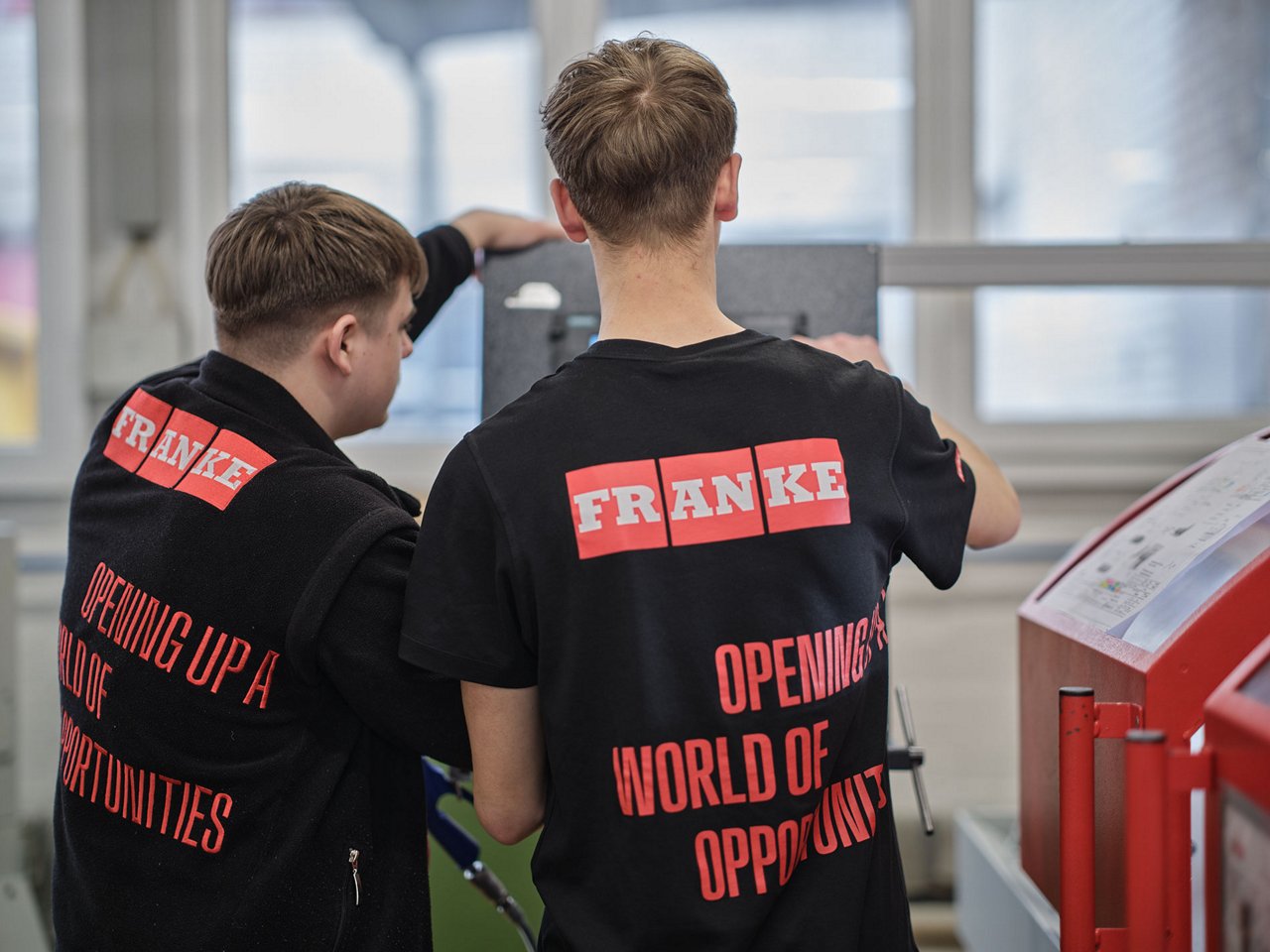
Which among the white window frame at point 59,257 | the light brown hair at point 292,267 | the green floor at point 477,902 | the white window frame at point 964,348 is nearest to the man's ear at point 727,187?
the light brown hair at point 292,267

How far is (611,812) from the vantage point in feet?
2.51

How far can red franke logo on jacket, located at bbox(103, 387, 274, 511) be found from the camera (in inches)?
35.8

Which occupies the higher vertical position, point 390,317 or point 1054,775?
point 390,317

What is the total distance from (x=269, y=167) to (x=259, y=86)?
0.17m

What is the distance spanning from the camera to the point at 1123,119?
89.0 inches

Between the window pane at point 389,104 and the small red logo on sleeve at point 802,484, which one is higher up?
the window pane at point 389,104

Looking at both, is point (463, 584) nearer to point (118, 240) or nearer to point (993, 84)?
point (118, 240)

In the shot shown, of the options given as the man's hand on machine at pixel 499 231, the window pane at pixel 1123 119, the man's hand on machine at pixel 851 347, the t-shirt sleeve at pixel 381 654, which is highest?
the window pane at pixel 1123 119

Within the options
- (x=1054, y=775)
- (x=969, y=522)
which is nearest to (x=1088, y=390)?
(x=1054, y=775)

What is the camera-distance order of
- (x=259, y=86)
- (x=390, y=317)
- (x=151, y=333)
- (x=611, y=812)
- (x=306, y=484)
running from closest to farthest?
(x=611, y=812) → (x=306, y=484) → (x=390, y=317) → (x=151, y=333) → (x=259, y=86)

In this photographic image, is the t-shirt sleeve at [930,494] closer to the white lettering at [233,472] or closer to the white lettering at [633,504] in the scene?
the white lettering at [633,504]

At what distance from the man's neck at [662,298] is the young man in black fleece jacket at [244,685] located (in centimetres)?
27

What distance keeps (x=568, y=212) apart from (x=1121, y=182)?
6.14 ft

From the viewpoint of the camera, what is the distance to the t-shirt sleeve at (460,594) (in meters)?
0.76
